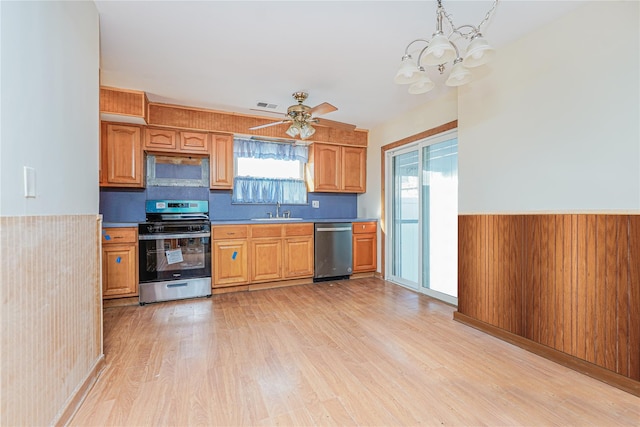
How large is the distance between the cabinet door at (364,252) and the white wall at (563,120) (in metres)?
2.04

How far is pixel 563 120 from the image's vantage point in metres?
2.05

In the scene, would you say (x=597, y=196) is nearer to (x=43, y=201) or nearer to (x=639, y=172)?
(x=639, y=172)

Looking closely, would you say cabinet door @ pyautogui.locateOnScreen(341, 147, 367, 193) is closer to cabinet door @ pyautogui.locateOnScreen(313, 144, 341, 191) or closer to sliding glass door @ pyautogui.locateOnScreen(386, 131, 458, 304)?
cabinet door @ pyautogui.locateOnScreen(313, 144, 341, 191)

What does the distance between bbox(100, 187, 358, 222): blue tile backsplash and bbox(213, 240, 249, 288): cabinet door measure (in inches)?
27.4

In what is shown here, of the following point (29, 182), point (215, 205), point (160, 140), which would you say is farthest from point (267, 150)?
point (29, 182)

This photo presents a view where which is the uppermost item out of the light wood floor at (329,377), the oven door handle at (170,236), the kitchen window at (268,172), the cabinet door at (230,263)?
the kitchen window at (268,172)

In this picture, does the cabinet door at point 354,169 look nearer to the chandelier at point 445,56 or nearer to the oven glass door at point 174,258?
the oven glass door at point 174,258

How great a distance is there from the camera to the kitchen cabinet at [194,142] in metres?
3.82

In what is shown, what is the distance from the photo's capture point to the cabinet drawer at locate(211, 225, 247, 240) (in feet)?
12.2

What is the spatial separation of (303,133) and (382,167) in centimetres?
182

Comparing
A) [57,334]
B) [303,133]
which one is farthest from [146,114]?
[57,334]

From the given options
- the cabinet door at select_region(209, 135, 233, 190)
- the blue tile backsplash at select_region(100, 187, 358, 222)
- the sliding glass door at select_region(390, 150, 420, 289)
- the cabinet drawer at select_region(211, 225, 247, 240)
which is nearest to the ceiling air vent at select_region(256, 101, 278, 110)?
the cabinet door at select_region(209, 135, 233, 190)

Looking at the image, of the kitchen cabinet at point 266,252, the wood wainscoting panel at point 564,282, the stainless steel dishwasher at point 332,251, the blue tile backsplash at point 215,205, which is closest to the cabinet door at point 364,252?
the stainless steel dishwasher at point 332,251

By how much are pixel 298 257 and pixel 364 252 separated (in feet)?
3.70
